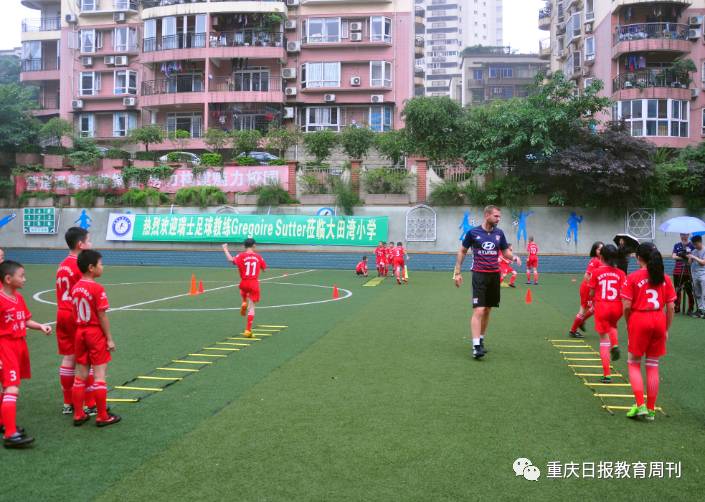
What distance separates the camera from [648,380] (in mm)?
6141

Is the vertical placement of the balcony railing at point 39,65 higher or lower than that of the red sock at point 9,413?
higher

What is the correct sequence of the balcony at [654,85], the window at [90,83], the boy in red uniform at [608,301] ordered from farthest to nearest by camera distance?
the window at [90,83] → the balcony at [654,85] → the boy in red uniform at [608,301]

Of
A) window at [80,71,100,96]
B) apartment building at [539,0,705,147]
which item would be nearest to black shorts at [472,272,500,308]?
apartment building at [539,0,705,147]

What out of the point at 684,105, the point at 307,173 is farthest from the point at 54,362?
the point at 684,105

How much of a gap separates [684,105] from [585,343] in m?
32.3

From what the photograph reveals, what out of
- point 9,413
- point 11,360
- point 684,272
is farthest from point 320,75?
point 9,413

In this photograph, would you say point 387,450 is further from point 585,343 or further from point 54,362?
point 585,343

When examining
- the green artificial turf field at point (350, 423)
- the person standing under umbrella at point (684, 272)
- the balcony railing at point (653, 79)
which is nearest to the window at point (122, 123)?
the balcony railing at point (653, 79)

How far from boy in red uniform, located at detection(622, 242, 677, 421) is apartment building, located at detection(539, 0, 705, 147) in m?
32.8

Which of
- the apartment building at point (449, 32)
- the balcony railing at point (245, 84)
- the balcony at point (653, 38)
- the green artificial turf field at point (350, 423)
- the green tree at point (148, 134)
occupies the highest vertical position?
the apartment building at point (449, 32)

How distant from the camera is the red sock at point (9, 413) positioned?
519 cm

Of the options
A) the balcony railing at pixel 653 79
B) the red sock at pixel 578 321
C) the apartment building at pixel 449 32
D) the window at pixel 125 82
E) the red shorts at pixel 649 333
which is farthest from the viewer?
the apartment building at pixel 449 32

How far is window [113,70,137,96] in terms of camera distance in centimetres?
4506

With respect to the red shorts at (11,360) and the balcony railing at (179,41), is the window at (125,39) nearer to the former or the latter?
the balcony railing at (179,41)
